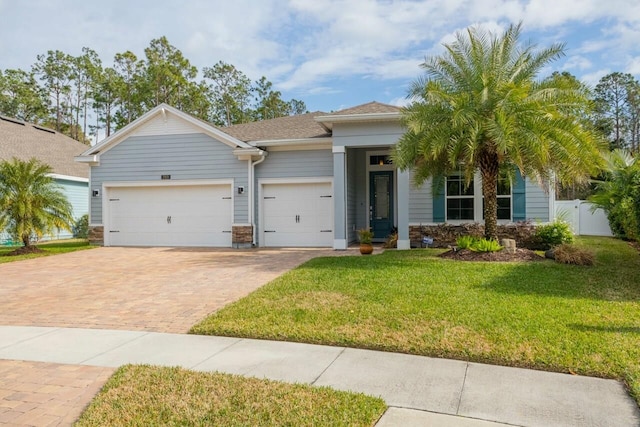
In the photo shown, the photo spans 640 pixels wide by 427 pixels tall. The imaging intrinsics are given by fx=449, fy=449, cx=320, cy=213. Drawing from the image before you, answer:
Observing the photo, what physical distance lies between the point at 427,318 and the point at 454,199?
859 cm

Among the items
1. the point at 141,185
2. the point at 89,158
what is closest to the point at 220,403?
the point at 141,185

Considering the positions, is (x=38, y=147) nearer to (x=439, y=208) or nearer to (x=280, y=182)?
(x=280, y=182)

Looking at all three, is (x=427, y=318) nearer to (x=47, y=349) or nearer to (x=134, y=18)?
(x=47, y=349)

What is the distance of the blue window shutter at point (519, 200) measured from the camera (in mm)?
12930

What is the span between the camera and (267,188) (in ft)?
48.5

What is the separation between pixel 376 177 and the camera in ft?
51.2

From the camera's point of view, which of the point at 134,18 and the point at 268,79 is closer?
the point at 134,18

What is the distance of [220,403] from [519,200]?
38.5 ft

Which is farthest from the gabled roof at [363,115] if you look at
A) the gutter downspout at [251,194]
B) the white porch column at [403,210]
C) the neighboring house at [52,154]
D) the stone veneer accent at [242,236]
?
the neighboring house at [52,154]

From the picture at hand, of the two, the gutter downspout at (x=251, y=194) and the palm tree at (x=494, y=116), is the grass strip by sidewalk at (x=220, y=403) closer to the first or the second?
the palm tree at (x=494, y=116)

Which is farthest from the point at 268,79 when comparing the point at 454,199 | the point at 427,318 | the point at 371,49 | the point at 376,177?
the point at 427,318

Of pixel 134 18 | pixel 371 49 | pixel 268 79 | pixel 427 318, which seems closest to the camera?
pixel 427 318

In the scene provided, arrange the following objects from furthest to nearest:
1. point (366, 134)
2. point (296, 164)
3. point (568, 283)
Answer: point (296, 164) < point (366, 134) < point (568, 283)

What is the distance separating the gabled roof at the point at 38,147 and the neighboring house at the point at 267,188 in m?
5.21
